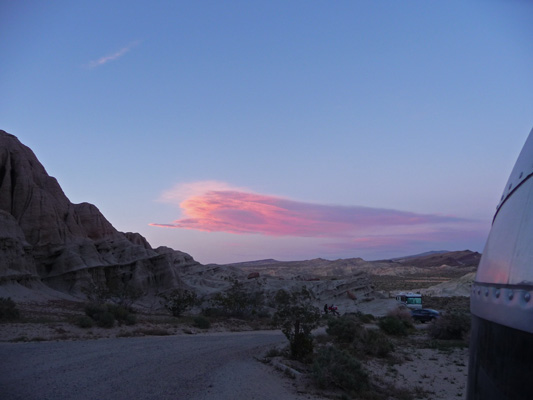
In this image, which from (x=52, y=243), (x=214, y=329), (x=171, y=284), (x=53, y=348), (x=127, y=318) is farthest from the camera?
(x=171, y=284)

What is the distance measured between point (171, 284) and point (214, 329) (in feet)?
60.7

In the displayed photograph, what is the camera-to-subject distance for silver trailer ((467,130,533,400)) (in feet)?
6.85

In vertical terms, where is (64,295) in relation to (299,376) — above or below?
below

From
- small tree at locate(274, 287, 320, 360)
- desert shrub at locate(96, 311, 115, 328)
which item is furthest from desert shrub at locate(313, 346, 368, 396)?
desert shrub at locate(96, 311, 115, 328)

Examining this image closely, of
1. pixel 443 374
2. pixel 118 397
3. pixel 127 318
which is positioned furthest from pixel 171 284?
pixel 118 397

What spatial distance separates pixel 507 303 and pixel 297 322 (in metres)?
14.9

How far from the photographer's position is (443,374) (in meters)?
15.7

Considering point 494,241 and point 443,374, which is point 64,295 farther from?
point 494,241

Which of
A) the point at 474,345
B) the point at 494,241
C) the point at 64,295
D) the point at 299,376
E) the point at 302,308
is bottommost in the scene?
the point at 64,295

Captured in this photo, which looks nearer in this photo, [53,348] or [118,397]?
[118,397]

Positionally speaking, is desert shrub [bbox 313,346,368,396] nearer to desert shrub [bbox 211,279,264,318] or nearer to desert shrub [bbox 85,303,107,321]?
desert shrub [bbox 85,303,107,321]

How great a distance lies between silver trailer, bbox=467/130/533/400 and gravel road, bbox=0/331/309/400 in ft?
26.3

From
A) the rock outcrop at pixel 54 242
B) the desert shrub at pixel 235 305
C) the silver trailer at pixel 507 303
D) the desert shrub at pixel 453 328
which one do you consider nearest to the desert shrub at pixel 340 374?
the silver trailer at pixel 507 303

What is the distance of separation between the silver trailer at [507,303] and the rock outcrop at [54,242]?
36.5 meters
